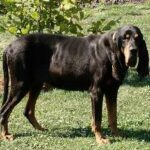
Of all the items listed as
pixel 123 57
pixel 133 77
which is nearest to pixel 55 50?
pixel 123 57

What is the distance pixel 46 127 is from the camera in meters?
8.64

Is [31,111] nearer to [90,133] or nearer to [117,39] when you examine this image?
[90,133]

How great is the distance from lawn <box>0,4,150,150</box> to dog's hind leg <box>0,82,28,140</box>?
0.68 ft

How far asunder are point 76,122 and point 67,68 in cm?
137

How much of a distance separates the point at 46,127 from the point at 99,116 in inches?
49.2

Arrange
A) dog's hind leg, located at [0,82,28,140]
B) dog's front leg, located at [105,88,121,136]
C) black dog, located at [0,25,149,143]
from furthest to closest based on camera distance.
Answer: dog's hind leg, located at [0,82,28,140]
dog's front leg, located at [105,88,121,136]
black dog, located at [0,25,149,143]

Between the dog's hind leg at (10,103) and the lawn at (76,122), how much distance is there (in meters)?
0.21

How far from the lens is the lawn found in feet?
25.3

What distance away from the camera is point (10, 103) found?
7.96 metres

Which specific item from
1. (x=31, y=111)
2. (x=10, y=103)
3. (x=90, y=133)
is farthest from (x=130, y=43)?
(x=31, y=111)

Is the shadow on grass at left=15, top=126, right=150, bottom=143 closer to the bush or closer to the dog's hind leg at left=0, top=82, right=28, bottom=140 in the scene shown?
the dog's hind leg at left=0, top=82, right=28, bottom=140

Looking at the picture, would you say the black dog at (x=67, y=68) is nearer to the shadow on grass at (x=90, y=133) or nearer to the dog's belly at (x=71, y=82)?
the dog's belly at (x=71, y=82)

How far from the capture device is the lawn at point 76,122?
7703 millimetres

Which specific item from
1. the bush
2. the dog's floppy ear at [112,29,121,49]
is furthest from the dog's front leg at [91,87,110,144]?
the bush
